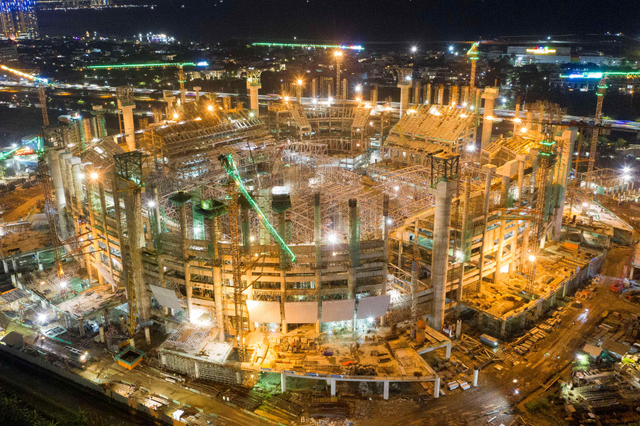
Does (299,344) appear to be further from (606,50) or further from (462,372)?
(606,50)

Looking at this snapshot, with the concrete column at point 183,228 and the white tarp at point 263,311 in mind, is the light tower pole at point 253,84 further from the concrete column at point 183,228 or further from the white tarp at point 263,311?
the white tarp at point 263,311

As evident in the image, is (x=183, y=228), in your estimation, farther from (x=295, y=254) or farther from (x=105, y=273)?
(x=105, y=273)

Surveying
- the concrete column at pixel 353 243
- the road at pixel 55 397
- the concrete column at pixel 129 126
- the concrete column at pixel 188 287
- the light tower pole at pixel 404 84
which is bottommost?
the road at pixel 55 397

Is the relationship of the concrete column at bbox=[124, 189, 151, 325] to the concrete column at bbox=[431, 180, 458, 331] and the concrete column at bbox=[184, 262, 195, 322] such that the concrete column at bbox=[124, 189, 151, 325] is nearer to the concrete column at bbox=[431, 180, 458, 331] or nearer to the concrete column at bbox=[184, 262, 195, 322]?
the concrete column at bbox=[184, 262, 195, 322]

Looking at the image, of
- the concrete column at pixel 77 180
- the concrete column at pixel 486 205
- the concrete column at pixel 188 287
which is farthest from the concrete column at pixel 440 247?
the concrete column at pixel 77 180

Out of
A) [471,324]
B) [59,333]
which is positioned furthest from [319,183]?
[59,333]

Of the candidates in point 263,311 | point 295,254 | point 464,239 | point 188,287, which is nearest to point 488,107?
point 464,239
